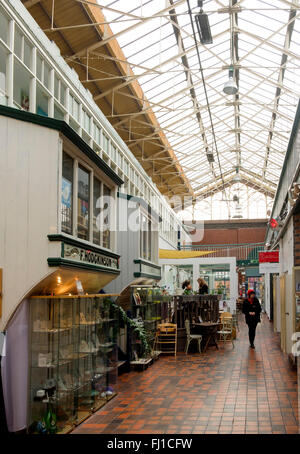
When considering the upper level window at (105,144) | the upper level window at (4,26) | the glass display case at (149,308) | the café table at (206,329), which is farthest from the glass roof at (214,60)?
the café table at (206,329)

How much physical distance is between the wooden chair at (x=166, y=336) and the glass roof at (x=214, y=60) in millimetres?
6670

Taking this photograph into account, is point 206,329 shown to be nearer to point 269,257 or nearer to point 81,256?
point 269,257

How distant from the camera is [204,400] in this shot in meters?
6.56

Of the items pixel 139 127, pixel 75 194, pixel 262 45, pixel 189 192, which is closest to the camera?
pixel 75 194

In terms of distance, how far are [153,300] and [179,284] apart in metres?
14.2

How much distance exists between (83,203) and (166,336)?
20.0 ft

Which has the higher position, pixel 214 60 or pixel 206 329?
pixel 214 60

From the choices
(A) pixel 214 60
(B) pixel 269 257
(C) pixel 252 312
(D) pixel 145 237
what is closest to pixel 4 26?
(D) pixel 145 237

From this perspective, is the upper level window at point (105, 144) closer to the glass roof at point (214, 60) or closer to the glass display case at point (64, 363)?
the glass roof at point (214, 60)

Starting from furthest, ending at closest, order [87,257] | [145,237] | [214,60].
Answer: [214,60]
[145,237]
[87,257]

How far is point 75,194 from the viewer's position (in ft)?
18.8
